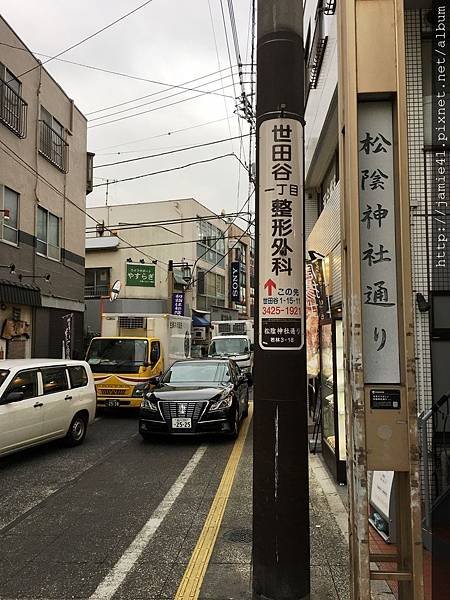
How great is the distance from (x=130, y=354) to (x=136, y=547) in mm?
9245

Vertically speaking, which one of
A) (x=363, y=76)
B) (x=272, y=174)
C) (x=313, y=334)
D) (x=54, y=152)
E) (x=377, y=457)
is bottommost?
(x=377, y=457)

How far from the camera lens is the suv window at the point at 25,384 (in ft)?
25.6

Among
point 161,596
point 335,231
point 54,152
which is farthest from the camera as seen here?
point 54,152

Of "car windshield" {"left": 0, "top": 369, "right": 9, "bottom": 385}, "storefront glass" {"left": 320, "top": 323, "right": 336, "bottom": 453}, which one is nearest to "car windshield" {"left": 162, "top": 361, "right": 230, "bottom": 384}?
"storefront glass" {"left": 320, "top": 323, "right": 336, "bottom": 453}

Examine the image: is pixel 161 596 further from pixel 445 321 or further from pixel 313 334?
pixel 313 334

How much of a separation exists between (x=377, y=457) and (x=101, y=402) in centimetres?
1094

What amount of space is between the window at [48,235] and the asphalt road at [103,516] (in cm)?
956

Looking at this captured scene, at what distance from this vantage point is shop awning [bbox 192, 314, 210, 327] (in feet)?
125

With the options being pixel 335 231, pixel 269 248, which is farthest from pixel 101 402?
pixel 269 248

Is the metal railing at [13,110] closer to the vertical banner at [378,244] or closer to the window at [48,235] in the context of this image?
the window at [48,235]

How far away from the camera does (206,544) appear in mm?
4867

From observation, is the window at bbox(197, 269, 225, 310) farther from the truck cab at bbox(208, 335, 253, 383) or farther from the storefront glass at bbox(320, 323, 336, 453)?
the storefront glass at bbox(320, 323, 336, 453)

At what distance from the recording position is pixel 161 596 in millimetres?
3830

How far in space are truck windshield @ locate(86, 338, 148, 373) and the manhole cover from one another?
27.7ft
